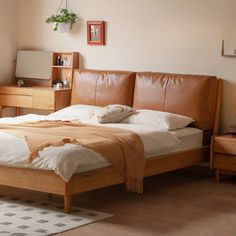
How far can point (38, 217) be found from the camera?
4.64m

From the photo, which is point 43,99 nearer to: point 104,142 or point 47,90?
point 47,90

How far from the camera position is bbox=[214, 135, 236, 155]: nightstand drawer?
19.2ft

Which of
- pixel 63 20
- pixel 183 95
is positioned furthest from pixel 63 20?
pixel 183 95

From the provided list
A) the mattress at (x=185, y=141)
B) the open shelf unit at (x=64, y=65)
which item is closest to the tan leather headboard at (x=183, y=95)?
the mattress at (x=185, y=141)

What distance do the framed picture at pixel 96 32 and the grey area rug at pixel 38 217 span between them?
2.55 m

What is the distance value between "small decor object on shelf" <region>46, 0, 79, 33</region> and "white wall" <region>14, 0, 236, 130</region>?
0.08 metres

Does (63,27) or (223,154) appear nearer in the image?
(223,154)

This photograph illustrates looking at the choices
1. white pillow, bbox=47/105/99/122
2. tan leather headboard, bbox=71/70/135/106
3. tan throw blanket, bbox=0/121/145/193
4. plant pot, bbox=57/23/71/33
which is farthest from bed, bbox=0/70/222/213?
plant pot, bbox=57/23/71/33

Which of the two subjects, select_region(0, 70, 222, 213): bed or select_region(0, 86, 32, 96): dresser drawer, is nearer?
select_region(0, 70, 222, 213): bed

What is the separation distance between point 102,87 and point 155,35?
0.80m

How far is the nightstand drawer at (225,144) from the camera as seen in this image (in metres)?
5.86

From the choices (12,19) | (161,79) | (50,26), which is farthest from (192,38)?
(12,19)

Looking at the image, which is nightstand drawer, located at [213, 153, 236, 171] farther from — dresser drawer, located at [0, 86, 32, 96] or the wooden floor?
dresser drawer, located at [0, 86, 32, 96]

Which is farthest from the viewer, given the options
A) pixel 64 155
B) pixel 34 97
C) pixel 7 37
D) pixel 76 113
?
pixel 7 37
